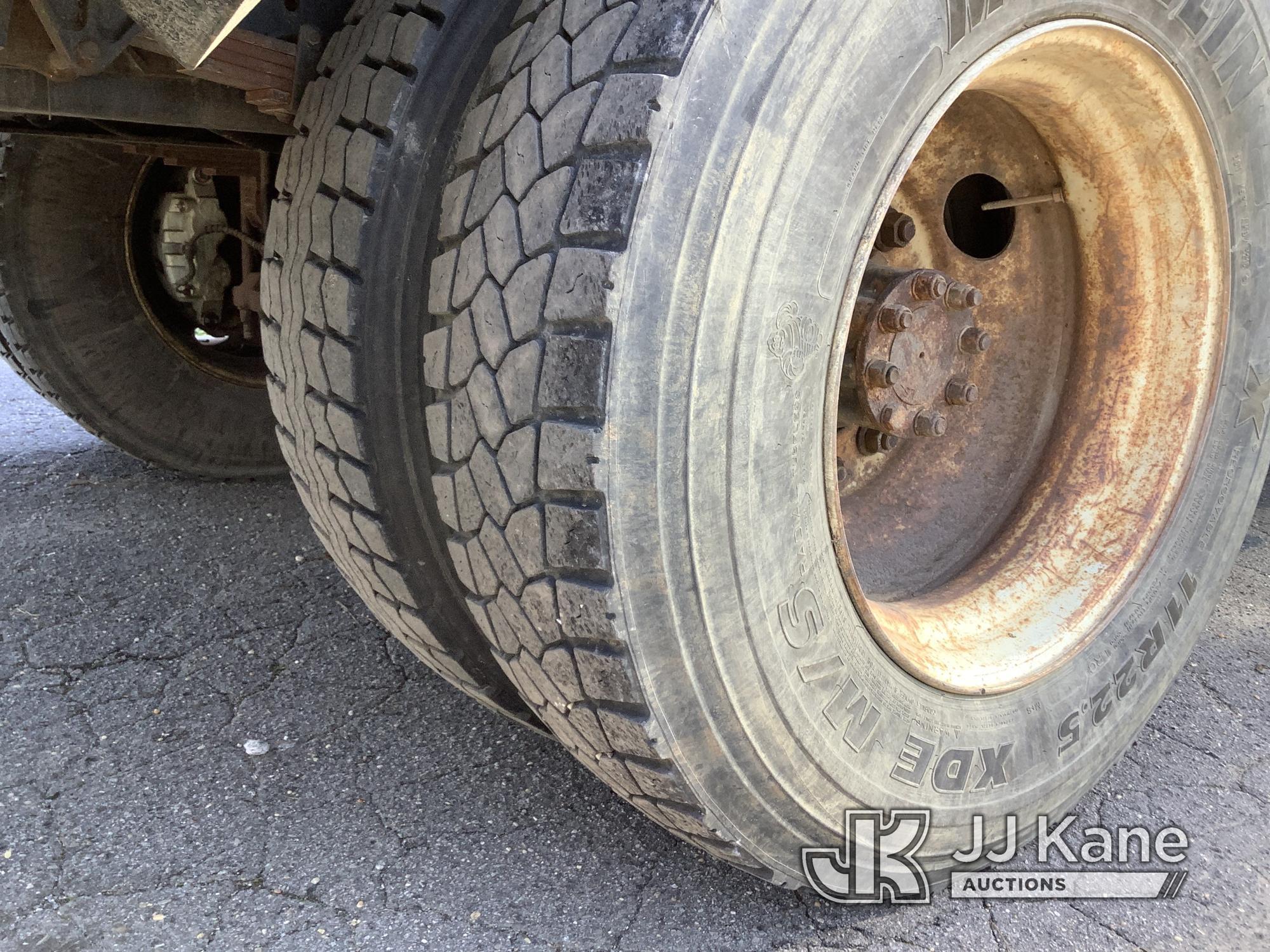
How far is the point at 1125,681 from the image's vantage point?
180cm

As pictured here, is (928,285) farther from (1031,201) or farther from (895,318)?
(1031,201)

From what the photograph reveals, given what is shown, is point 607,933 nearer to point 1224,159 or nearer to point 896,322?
point 896,322

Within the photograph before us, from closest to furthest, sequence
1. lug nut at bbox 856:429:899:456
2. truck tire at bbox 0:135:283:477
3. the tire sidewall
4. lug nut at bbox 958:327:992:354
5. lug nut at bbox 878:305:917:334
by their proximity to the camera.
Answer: the tire sidewall
lug nut at bbox 878:305:917:334
lug nut at bbox 958:327:992:354
lug nut at bbox 856:429:899:456
truck tire at bbox 0:135:283:477

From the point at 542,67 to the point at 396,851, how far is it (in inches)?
47.2

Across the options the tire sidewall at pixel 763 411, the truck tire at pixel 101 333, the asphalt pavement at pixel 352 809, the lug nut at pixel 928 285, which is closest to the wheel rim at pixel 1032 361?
the lug nut at pixel 928 285

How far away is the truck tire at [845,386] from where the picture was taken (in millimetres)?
1110

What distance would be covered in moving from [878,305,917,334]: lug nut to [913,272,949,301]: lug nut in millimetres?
48

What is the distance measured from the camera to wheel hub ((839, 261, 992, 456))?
1644 mm

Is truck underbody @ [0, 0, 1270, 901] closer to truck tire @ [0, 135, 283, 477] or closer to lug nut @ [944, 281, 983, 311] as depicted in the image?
lug nut @ [944, 281, 983, 311]

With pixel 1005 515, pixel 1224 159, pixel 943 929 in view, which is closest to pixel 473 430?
pixel 943 929

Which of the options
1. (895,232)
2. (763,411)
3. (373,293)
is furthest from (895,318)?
(373,293)

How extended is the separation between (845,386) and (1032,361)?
53 centimetres

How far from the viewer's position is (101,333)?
2.91 m

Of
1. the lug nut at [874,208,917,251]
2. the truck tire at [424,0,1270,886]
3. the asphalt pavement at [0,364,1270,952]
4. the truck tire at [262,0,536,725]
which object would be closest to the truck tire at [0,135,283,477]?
the asphalt pavement at [0,364,1270,952]
